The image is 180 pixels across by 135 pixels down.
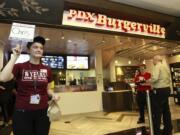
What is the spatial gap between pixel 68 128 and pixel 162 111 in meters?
2.37

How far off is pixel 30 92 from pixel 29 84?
0.07m

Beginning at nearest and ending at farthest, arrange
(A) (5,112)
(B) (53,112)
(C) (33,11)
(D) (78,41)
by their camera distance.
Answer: (B) (53,112), (C) (33,11), (A) (5,112), (D) (78,41)

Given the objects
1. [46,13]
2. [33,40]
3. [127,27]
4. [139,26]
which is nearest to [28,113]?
[33,40]

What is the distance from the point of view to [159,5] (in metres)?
4.07

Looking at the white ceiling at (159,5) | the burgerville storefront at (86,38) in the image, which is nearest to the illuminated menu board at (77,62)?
the burgerville storefront at (86,38)

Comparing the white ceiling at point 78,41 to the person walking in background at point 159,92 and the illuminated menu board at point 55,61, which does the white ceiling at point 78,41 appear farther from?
the person walking in background at point 159,92

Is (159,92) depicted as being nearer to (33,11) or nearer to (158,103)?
(158,103)

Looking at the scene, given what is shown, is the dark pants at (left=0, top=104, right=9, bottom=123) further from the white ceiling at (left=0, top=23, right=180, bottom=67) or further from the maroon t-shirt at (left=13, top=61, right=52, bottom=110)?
the maroon t-shirt at (left=13, top=61, right=52, bottom=110)

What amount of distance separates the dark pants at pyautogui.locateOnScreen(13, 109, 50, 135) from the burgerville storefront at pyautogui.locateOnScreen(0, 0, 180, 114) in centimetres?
75

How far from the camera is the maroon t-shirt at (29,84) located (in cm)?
177

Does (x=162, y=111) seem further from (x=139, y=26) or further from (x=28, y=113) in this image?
(x=28, y=113)

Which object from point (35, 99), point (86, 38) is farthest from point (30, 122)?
point (86, 38)

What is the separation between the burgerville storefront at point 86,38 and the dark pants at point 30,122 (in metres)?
0.75

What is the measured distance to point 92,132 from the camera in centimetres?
446
